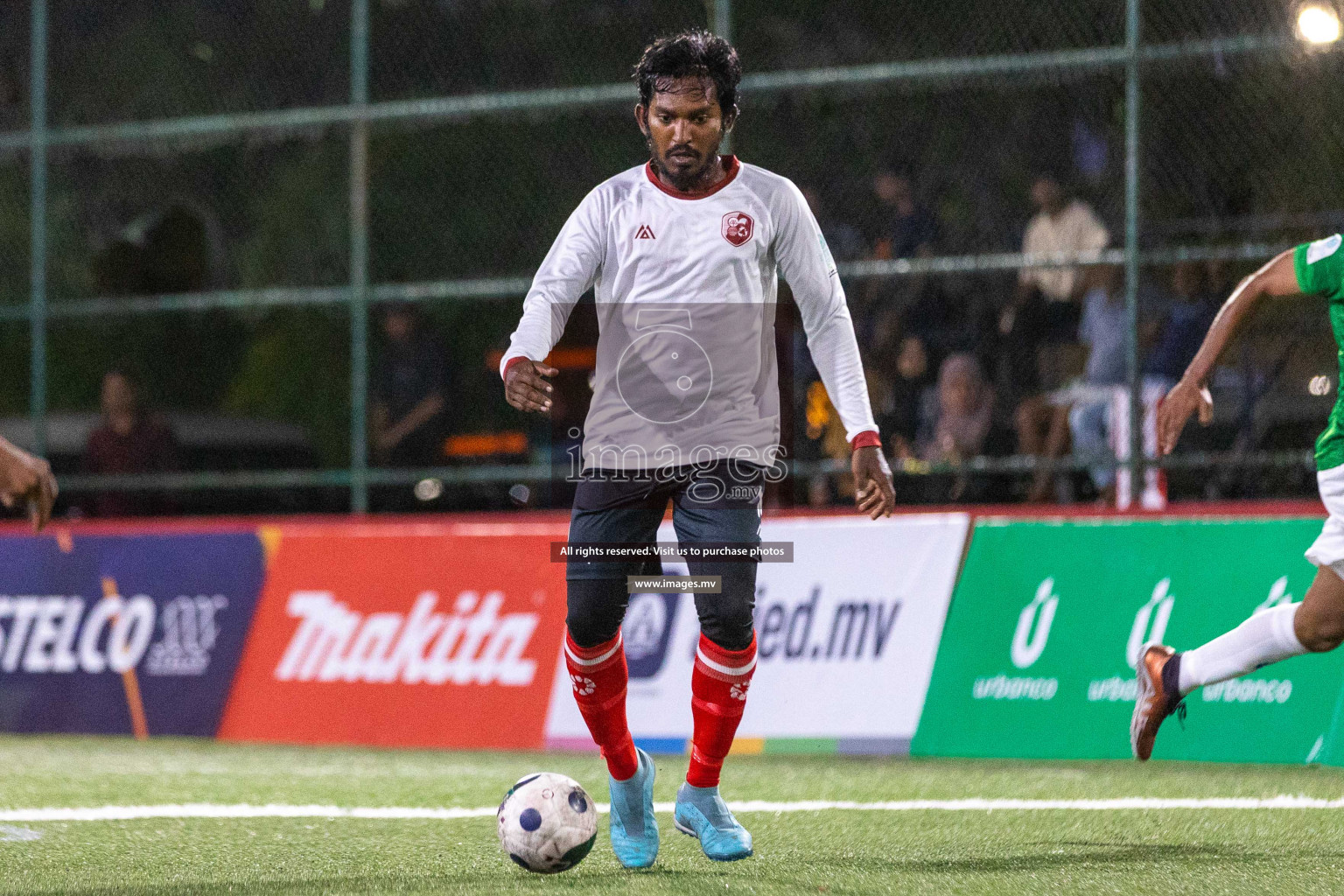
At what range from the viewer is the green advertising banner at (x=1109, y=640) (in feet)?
24.8

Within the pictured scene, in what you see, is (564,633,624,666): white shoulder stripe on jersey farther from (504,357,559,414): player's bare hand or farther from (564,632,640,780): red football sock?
(504,357,559,414): player's bare hand

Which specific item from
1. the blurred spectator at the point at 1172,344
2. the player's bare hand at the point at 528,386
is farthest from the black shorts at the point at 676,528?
the blurred spectator at the point at 1172,344

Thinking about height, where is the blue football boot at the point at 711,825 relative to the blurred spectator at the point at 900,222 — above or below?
below

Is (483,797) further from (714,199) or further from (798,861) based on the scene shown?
(714,199)

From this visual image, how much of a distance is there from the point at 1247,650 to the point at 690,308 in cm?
183

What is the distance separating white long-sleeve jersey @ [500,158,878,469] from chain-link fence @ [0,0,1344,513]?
375cm

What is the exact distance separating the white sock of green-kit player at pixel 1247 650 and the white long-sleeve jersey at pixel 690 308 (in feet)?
3.73

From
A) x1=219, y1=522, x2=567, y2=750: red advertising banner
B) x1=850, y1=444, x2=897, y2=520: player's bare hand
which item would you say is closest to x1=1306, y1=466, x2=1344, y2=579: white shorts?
x1=850, y1=444, x2=897, y2=520: player's bare hand

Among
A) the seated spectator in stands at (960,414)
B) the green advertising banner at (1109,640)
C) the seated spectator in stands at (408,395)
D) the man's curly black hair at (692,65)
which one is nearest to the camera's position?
the man's curly black hair at (692,65)

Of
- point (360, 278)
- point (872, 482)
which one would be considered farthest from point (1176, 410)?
point (360, 278)

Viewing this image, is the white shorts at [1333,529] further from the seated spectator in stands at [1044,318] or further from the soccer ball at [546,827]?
the seated spectator in stands at [1044,318]

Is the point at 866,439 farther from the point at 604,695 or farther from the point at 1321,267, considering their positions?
the point at 1321,267

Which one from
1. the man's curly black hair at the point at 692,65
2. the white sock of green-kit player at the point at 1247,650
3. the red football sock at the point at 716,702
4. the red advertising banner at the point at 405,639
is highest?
the man's curly black hair at the point at 692,65

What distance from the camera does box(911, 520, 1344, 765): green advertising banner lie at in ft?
24.8
